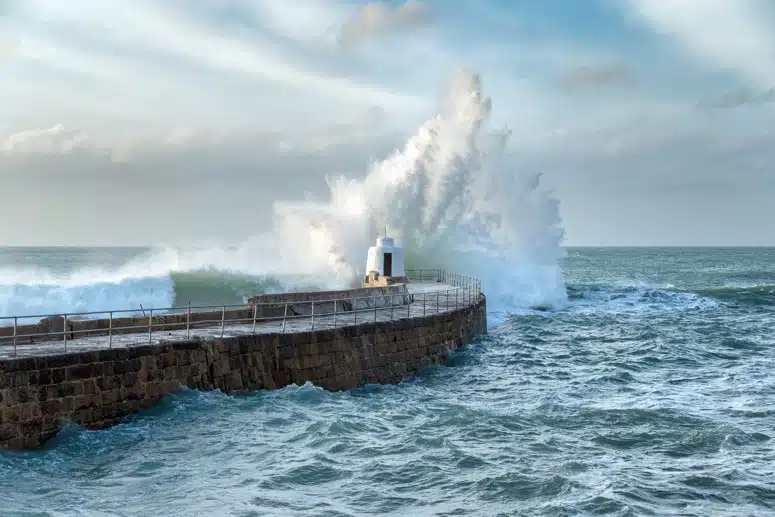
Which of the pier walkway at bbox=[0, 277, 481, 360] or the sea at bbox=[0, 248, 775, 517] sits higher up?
the pier walkway at bbox=[0, 277, 481, 360]

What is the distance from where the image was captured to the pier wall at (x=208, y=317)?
13648 millimetres

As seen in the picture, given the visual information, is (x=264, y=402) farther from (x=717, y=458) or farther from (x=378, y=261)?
(x=378, y=261)

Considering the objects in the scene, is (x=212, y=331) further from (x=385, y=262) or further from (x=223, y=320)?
(x=385, y=262)

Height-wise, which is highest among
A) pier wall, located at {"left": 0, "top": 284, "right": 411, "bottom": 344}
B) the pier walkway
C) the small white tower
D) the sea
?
the small white tower

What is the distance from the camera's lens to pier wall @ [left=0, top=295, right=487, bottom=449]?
420 inches

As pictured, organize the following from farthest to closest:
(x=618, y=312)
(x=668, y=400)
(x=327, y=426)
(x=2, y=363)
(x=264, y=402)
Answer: (x=618, y=312) < (x=668, y=400) < (x=264, y=402) < (x=327, y=426) < (x=2, y=363)

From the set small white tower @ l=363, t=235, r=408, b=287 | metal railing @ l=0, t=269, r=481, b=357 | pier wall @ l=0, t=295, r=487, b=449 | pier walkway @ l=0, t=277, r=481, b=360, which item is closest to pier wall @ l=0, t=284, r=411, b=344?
metal railing @ l=0, t=269, r=481, b=357

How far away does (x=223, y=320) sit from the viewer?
1391 cm

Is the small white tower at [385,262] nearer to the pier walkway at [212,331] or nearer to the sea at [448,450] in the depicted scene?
the pier walkway at [212,331]

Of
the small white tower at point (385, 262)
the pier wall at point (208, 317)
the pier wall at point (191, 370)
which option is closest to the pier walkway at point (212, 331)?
the pier wall at point (208, 317)

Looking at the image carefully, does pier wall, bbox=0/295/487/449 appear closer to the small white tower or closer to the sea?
the sea

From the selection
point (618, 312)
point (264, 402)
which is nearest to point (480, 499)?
point (264, 402)

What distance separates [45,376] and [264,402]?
12.4 ft

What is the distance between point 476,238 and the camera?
41969 millimetres
